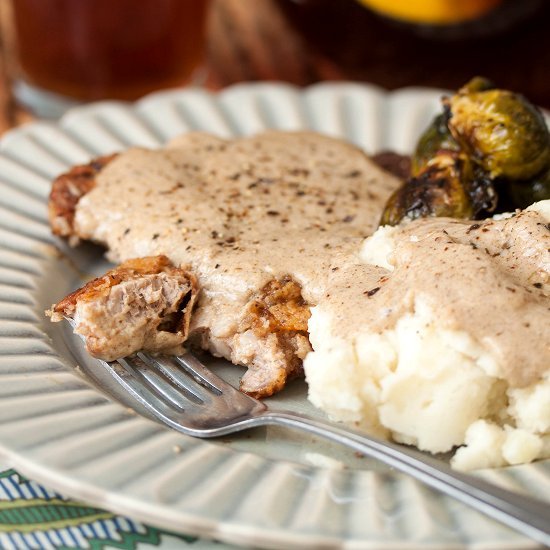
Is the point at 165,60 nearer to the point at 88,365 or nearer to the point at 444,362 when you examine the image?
the point at 88,365

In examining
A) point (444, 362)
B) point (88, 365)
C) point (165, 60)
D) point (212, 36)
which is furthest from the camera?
point (212, 36)

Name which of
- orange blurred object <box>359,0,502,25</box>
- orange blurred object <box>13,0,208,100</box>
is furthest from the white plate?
orange blurred object <box>359,0,502,25</box>

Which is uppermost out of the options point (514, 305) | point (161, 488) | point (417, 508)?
point (514, 305)

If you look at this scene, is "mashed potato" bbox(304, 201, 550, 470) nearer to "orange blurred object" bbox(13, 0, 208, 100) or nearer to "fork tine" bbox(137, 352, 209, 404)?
"fork tine" bbox(137, 352, 209, 404)

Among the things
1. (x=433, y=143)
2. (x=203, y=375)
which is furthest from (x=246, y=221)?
(x=433, y=143)

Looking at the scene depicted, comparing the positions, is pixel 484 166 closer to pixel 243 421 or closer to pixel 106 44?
pixel 243 421

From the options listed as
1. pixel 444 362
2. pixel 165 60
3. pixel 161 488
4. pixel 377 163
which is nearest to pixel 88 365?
pixel 161 488
